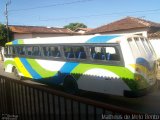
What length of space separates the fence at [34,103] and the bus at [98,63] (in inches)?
130

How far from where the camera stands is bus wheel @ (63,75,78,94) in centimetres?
1014

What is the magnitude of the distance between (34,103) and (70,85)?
5.72m

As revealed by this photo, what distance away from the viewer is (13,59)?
14914mm

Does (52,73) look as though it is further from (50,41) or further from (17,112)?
(17,112)

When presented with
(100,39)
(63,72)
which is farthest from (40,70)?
(100,39)

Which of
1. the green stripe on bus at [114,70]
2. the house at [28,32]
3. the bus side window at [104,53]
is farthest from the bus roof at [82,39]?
the house at [28,32]

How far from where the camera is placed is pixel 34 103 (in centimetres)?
475

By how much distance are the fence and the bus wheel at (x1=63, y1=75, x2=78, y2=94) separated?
4.43 m

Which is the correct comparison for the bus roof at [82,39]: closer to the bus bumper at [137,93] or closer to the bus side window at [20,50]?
the bus side window at [20,50]

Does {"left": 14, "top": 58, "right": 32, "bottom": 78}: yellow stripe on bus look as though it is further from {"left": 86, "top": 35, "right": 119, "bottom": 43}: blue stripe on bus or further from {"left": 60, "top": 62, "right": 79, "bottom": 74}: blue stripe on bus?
{"left": 86, "top": 35, "right": 119, "bottom": 43}: blue stripe on bus

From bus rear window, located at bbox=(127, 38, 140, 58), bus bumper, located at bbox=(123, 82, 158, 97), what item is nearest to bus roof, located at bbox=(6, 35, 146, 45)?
bus rear window, located at bbox=(127, 38, 140, 58)

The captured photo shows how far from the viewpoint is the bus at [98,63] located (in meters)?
8.07

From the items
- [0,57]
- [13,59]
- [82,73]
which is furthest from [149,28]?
[0,57]

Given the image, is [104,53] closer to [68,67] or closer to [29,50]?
[68,67]
